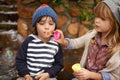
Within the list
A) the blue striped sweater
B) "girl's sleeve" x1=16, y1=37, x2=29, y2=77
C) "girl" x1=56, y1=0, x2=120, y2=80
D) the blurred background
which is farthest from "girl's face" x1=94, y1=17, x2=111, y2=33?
the blurred background

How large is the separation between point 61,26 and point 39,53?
80 cm

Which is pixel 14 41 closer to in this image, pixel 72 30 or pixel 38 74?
pixel 72 30

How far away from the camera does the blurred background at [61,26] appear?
3365 mm

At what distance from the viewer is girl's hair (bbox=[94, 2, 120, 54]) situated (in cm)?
245

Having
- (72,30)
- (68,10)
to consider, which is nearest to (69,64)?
(72,30)

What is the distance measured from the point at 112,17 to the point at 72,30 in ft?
3.41

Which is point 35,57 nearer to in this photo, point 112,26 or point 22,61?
point 22,61

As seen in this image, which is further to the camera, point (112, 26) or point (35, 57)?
point (35, 57)

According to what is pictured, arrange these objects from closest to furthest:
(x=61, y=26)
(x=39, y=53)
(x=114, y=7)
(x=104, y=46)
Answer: (x=114, y=7) < (x=104, y=46) < (x=39, y=53) < (x=61, y=26)

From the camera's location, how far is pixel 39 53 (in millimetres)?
2723

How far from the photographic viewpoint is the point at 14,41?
12.4ft

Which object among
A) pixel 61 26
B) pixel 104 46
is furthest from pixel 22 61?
pixel 61 26

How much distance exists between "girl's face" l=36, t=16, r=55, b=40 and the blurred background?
65 centimetres

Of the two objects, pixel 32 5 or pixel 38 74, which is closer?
pixel 38 74
